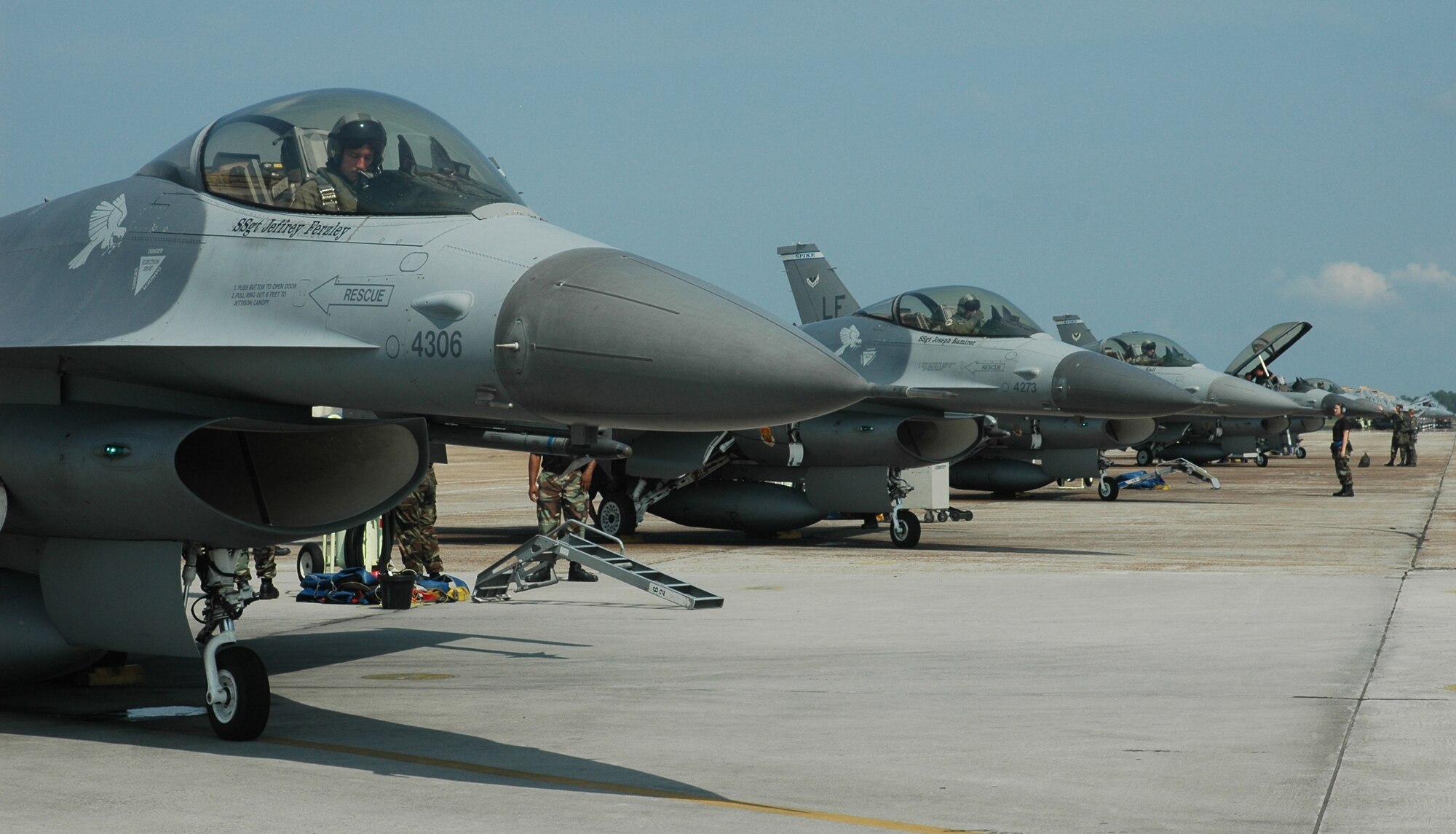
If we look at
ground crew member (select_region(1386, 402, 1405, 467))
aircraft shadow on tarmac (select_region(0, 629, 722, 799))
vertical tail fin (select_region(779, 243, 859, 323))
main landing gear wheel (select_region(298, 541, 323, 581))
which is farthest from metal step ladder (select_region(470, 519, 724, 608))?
ground crew member (select_region(1386, 402, 1405, 467))

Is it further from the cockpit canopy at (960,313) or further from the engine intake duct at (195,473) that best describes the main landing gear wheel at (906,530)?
the engine intake duct at (195,473)

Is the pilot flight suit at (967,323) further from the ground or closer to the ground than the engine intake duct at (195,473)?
further from the ground

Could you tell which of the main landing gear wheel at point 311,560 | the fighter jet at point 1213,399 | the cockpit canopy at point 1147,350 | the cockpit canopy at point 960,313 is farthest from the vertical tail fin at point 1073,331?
the main landing gear wheel at point 311,560

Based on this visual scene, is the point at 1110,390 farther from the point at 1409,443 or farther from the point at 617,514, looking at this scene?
the point at 1409,443

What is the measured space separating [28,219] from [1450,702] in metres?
7.63

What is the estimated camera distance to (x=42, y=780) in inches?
220

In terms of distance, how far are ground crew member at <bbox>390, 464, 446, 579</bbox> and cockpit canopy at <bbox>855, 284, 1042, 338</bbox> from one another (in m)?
7.44

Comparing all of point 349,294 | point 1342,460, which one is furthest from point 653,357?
point 1342,460

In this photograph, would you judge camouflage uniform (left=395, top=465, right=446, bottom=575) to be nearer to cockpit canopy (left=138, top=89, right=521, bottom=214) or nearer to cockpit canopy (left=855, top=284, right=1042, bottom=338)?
cockpit canopy (left=138, top=89, right=521, bottom=214)

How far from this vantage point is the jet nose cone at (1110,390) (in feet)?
52.5

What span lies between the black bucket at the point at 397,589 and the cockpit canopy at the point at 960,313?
8474 mm

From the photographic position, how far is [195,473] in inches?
288

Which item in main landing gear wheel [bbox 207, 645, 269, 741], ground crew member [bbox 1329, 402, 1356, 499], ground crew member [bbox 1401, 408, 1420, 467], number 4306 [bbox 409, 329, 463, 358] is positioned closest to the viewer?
number 4306 [bbox 409, 329, 463, 358]

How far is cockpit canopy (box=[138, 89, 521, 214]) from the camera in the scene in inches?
245
